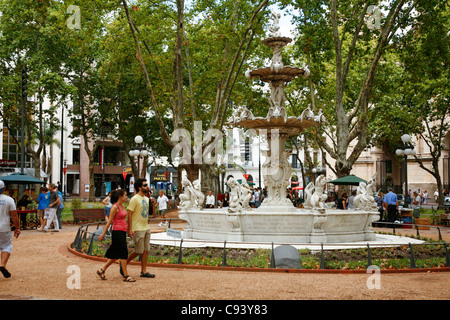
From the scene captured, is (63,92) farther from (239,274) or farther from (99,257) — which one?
(239,274)

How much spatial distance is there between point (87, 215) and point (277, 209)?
12920 mm

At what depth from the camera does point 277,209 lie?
51.5ft

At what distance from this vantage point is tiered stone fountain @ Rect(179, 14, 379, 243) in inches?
563

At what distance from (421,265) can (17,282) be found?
8.13m

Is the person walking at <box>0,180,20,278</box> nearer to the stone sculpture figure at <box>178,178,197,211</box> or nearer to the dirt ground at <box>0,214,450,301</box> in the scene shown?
the dirt ground at <box>0,214,450,301</box>

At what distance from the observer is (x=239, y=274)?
1030cm

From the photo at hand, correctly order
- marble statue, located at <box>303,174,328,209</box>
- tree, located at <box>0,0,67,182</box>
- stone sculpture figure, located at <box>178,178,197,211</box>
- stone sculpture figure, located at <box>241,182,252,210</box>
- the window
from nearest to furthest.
A: marble statue, located at <box>303,174,328,209</box> → stone sculpture figure, located at <box>241,182,252,210</box> → stone sculpture figure, located at <box>178,178,197,211</box> → tree, located at <box>0,0,67,182</box> → the window

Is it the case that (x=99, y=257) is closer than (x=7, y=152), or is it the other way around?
(x=99, y=257)

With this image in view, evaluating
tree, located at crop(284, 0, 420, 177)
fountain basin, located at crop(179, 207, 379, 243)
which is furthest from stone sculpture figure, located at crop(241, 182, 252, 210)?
tree, located at crop(284, 0, 420, 177)

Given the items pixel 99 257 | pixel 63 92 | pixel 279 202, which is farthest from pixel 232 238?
pixel 63 92

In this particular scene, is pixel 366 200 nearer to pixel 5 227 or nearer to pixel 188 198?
pixel 188 198

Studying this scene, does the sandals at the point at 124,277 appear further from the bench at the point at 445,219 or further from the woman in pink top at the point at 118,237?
the bench at the point at 445,219

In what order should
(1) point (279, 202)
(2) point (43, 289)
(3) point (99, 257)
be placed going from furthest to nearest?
1. (1) point (279, 202)
2. (3) point (99, 257)
3. (2) point (43, 289)

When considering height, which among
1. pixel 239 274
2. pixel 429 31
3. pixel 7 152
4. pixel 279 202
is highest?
pixel 429 31
